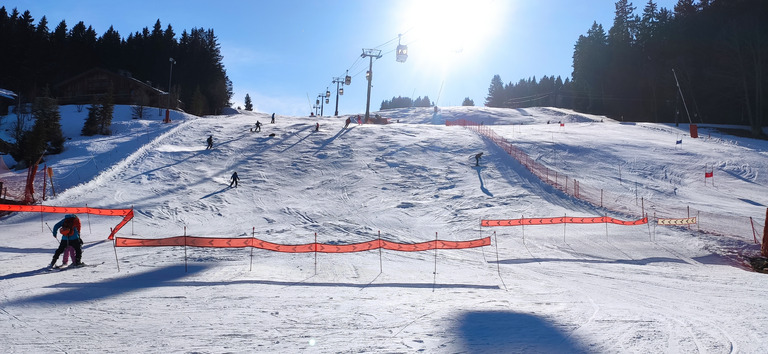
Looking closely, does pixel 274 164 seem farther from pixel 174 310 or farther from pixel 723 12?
pixel 723 12

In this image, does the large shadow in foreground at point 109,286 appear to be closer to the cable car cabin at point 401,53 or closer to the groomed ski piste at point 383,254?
the groomed ski piste at point 383,254

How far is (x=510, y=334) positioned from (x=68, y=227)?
10.2 meters

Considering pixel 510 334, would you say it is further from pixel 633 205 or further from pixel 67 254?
pixel 633 205

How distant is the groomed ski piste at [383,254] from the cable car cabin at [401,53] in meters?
6.28

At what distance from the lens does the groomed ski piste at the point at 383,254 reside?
6754mm

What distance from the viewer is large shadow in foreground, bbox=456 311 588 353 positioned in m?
6.22

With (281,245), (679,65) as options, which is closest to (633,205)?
(281,245)

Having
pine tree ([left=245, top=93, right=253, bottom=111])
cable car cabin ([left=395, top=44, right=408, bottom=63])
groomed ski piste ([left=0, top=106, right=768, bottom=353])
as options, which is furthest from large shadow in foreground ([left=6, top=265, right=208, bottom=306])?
pine tree ([left=245, top=93, right=253, bottom=111])

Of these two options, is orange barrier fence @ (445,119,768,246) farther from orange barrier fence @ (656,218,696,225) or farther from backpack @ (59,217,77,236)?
backpack @ (59,217,77,236)

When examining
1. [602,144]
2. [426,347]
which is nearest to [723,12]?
[602,144]

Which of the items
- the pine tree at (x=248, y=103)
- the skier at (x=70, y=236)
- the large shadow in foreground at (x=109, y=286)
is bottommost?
A: the large shadow in foreground at (x=109, y=286)

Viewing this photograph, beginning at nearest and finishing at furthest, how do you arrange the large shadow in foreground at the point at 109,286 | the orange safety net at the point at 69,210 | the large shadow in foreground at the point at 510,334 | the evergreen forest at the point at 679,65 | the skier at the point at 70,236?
the large shadow in foreground at the point at 510,334 < the large shadow in foreground at the point at 109,286 < the skier at the point at 70,236 < the orange safety net at the point at 69,210 < the evergreen forest at the point at 679,65

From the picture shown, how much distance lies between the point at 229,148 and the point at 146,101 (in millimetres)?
30091

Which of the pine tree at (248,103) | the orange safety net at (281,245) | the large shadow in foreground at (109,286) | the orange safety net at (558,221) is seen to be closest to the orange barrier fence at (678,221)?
the orange safety net at (558,221)
